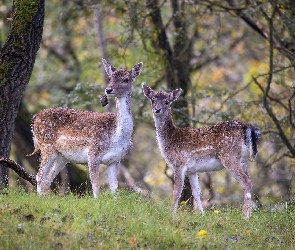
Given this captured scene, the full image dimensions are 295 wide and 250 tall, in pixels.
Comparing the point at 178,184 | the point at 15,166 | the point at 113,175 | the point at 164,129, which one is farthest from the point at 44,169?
the point at 178,184

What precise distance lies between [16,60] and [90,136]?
1640 millimetres

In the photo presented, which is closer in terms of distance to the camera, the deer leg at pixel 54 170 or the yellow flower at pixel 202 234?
the yellow flower at pixel 202 234

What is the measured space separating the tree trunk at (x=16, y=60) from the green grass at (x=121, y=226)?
1667 mm

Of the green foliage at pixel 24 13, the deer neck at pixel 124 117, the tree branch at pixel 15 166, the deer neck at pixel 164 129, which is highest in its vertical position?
the green foliage at pixel 24 13

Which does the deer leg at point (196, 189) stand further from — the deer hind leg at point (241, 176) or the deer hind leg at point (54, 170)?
the deer hind leg at point (54, 170)

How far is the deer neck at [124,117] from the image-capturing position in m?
11.3

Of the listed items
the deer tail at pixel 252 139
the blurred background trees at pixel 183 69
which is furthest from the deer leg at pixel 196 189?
the deer tail at pixel 252 139

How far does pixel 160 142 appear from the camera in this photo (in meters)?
11.9

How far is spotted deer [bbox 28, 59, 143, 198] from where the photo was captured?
11.3 meters

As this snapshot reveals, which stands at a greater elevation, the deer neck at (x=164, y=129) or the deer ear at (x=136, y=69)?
the deer ear at (x=136, y=69)

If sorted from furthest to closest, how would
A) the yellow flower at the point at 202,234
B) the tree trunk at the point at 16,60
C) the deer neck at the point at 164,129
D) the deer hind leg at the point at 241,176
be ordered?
the deer neck at the point at 164,129 < the tree trunk at the point at 16,60 < the deer hind leg at the point at 241,176 < the yellow flower at the point at 202,234

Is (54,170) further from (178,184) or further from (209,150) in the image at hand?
(209,150)

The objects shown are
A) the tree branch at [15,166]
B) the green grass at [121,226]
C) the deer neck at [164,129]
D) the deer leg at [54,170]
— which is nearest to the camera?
the green grass at [121,226]

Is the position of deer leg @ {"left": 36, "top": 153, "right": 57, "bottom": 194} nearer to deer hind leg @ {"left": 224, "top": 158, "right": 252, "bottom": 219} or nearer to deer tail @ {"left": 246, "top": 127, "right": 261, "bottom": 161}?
deer hind leg @ {"left": 224, "top": 158, "right": 252, "bottom": 219}
